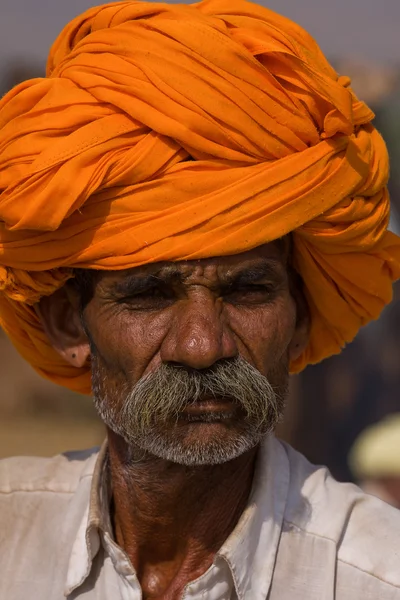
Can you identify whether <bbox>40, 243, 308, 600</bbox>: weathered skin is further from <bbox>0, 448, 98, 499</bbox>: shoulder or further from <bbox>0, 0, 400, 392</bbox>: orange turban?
<bbox>0, 448, 98, 499</bbox>: shoulder

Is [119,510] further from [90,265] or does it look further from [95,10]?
[95,10]

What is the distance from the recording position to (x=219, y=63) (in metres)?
2.81

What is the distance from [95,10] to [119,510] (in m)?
1.41

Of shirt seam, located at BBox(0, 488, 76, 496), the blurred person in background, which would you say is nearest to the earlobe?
shirt seam, located at BBox(0, 488, 76, 496)

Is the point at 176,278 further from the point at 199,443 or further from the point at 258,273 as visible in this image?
the point at 199,443

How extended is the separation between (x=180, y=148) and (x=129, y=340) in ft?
1.70

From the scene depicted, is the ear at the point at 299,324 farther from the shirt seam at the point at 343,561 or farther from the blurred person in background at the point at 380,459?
the blurred person in background at the point at 380,459

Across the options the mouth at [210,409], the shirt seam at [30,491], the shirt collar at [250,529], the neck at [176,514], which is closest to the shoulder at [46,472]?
the shirt seam at [30,491]

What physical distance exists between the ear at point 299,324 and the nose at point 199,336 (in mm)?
412

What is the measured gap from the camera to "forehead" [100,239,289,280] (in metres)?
2.83

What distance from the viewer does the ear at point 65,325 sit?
3156 millimetres

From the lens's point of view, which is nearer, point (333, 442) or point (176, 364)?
point (176, 364)

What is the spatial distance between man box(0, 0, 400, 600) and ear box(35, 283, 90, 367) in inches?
0.6

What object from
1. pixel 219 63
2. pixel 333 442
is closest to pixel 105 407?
pixel 219 63
